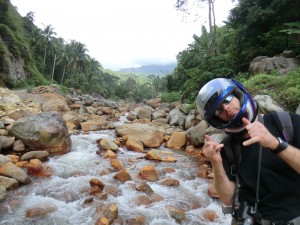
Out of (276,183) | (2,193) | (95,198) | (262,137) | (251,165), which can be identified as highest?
(262,137)

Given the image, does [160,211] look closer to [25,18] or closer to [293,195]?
[293,195]

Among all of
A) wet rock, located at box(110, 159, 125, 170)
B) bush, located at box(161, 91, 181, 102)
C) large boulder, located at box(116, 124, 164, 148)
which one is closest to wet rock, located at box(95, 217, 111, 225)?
wet rock, located at box(110, 159, 125, 170)

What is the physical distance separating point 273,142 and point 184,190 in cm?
618

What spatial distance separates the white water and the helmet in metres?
4.23

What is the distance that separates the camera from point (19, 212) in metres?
5.68

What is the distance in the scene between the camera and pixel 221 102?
195 cm

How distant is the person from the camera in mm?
1830

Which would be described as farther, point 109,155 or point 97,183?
point 109,155

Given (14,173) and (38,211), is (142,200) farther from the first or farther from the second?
(14,173)

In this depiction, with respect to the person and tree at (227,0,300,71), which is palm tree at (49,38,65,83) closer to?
tree at (227,0,300,71)

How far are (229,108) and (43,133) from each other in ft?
28.6

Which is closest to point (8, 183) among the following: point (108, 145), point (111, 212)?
point (111, 212)

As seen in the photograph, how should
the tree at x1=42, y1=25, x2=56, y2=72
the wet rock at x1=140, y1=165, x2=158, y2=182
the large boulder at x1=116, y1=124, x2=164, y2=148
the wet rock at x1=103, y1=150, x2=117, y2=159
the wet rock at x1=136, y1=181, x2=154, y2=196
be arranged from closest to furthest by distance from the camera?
the wet rock at x1=136, y1=181, x2=154, y2=196 → the wet rock at x1=140, y1=165, x2=158, y2=182 → the wet rock at x1=103, y1=150, x2=117, y2=159 → the large boulder at x1=116, y1=124, x2=164, y2=148 → the tree at x1=42, y1=25, x2=56, y2=72

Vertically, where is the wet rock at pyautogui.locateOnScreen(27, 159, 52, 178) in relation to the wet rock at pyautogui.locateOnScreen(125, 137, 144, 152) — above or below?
above
